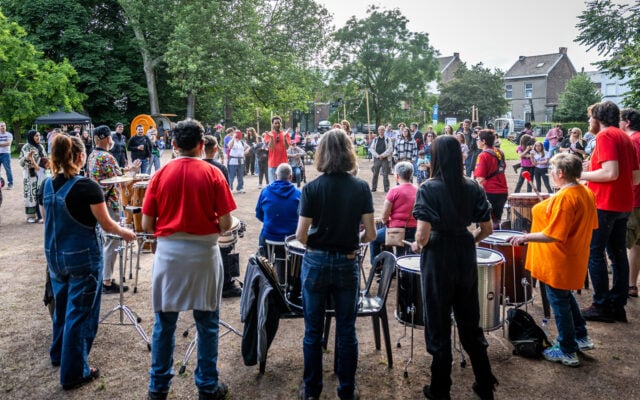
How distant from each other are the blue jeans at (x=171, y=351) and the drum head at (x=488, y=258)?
7.11ft

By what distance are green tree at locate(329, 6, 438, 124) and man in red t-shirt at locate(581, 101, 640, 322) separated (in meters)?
34.4

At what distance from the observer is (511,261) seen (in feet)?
16.2

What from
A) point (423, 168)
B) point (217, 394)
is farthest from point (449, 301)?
point (423, 168)

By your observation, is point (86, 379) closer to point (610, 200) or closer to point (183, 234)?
point (183, 234)

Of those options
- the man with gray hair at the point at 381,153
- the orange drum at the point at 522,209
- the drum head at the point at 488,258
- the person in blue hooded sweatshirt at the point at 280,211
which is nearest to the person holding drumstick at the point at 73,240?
the person in blue hooded sweatshirt at the point at 280,211

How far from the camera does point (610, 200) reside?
517 centimetres

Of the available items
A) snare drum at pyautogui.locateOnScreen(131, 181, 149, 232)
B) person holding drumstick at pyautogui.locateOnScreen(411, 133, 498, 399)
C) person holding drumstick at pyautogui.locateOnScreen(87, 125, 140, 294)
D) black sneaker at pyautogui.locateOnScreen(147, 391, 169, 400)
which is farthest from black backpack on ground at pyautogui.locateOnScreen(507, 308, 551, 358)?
snare drum at pyautogui.locateOnScreen(131, 181, 149, 232)

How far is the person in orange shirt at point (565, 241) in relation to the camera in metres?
4.19

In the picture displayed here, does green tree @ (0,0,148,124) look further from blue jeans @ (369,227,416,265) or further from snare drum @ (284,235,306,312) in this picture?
snare drum @ (284,235,306,312)

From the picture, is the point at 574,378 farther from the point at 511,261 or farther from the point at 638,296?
the point at 638,296

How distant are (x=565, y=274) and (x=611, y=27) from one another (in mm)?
Result: 12449

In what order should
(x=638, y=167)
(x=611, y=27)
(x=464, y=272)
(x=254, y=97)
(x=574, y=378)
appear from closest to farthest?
(x=464, y=272)
(x=574, y=378)
(x=638, y=167)
(x=611, y=27)
(x=254, y=97)

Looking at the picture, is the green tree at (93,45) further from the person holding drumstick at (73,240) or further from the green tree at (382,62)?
the person holding drumstick at (73,240)

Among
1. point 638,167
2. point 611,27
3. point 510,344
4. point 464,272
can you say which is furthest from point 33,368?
Answer: point 611,27
